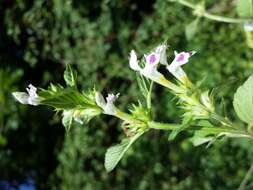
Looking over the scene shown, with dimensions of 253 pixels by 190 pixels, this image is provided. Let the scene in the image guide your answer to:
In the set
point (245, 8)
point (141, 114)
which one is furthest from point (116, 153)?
point (245, 8)

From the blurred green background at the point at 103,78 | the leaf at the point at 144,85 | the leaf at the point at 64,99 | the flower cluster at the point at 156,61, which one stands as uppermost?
the flower cluster at the point at 156,61

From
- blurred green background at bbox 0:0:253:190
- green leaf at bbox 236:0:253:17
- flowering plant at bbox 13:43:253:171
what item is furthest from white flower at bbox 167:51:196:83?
blurred green background at bbox 0:0:253:190

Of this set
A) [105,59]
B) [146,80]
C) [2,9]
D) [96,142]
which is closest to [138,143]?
[96,142]

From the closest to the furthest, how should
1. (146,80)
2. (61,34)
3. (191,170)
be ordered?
(146,80), (191,170), (61,34)

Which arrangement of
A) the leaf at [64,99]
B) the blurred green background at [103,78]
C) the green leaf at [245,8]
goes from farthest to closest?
the blurred green background at [103,78] < the green leaf at [245,8] < the leaf at [64,99]

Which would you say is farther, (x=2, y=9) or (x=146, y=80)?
(x=2, y=9)

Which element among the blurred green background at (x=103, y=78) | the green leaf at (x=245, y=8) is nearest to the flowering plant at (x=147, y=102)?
the green leaf at (x=245, y=8)

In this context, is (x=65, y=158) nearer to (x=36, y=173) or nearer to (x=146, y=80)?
(x=36, y=173)

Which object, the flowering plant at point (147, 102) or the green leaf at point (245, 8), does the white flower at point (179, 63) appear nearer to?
the flowering plant at point (147, 102)
